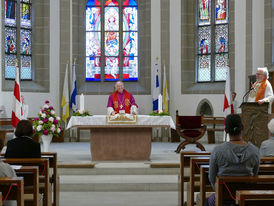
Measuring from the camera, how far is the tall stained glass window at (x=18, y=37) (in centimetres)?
1584

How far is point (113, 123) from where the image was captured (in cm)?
1054

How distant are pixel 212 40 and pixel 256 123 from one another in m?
7.89

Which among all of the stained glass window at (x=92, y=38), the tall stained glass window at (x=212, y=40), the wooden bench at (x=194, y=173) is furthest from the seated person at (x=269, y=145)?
the stained glass window at (x=92, y=38)

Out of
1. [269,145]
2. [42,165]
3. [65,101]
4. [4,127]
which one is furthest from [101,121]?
[65,101]

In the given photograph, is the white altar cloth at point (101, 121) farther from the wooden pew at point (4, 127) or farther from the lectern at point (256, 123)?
the wooden pew at point (4, 127)

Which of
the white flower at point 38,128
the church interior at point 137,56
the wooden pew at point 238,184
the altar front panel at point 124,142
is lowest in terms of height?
the altar front panel at point 124,142

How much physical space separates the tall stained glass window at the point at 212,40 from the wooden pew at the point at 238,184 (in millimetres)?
11966

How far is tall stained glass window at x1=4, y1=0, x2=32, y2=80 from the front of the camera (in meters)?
15.8

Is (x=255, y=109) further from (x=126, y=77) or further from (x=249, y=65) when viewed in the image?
(x=126, y=77)

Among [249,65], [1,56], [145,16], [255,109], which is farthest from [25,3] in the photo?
[255,109]

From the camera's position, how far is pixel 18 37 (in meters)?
16.2

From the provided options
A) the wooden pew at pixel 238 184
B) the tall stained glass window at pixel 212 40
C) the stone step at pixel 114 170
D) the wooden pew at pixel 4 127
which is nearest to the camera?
the wooden pew at pixel 238 184

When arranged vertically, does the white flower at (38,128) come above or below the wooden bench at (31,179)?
above

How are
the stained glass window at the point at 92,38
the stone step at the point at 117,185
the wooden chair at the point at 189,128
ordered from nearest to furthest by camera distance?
the stone step at the point at 117,185
the wooden chair at the point at 189,128
the stained glass window at the point at 92,38
